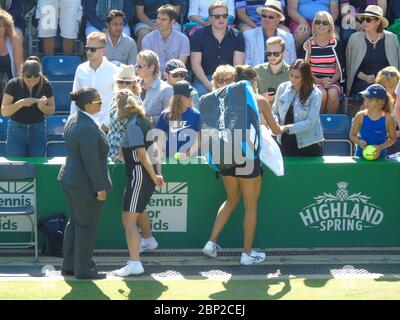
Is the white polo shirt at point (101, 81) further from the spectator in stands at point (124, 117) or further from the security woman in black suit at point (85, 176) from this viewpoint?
the security woman in black suit at point (85, 176)

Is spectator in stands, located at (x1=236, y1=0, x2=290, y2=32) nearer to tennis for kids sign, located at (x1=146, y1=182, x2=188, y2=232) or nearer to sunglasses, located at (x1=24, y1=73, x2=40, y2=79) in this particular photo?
sunglasses, located at (x1=24, y1=73, x2=40, y2=79)

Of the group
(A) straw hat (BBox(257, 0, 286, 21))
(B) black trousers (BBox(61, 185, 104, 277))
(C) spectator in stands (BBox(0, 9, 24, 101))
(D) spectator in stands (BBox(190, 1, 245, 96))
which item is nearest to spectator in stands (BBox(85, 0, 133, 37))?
(D) spectator in stands (BBox(190, 1, 245, 96))

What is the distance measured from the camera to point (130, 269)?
30.0ft

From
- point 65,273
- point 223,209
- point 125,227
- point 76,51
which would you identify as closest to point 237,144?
point 223,209

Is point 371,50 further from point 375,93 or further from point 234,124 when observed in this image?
point 234,124

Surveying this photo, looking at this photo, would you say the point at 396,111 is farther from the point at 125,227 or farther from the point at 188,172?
the point at 125,227

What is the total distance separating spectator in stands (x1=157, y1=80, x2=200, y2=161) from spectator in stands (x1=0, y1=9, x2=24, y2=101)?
8.95 feet

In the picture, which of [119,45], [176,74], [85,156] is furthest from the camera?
[119,45]

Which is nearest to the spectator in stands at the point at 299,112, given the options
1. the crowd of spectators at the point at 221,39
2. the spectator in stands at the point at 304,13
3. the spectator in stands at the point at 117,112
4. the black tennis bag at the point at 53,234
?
the crowd of spectators at the point at 221,39

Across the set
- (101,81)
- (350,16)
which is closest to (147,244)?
(101,81)

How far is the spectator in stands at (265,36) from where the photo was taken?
40.8 feet

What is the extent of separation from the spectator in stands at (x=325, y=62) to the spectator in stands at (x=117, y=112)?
126 inches

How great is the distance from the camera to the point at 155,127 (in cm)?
1016

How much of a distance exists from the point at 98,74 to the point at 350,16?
4.22m
